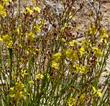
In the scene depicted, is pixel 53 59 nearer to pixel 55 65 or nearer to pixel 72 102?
pixel 55 65

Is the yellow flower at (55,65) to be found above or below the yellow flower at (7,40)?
below

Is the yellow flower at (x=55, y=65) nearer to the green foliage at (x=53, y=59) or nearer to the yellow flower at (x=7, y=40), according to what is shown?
the green foliage at (x=53, y=59)

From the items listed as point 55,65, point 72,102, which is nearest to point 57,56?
point 55,65

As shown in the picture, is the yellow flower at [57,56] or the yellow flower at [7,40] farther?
the yellow flower at [7,40]

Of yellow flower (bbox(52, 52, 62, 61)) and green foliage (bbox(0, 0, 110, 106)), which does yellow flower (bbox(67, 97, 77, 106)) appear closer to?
green foliage (bbox(0, 0, 110, 106))

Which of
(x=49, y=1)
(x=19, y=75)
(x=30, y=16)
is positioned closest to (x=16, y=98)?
(x=19, y=75)

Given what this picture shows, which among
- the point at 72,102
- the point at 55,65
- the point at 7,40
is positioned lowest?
the point at 72,102

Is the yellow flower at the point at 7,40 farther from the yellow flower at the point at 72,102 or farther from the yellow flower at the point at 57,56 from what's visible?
the yellow flower at the point at 72,102

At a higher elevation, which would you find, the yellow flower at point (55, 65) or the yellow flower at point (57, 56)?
the yellow flower at point (57, 56)

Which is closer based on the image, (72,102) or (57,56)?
(57,56)

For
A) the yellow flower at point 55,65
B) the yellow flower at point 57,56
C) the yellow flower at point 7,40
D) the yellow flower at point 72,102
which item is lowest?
the yellow flower at point 72,102

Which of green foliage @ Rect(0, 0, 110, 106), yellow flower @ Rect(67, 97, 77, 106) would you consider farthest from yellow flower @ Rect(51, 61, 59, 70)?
yellow flower @ Rect(67, 97, 77, 106)

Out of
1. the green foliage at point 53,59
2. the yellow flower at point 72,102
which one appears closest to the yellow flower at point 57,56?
the green foliage at point 53,59

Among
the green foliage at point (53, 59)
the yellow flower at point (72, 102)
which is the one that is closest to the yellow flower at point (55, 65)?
the green foliage at point (53, 59)
